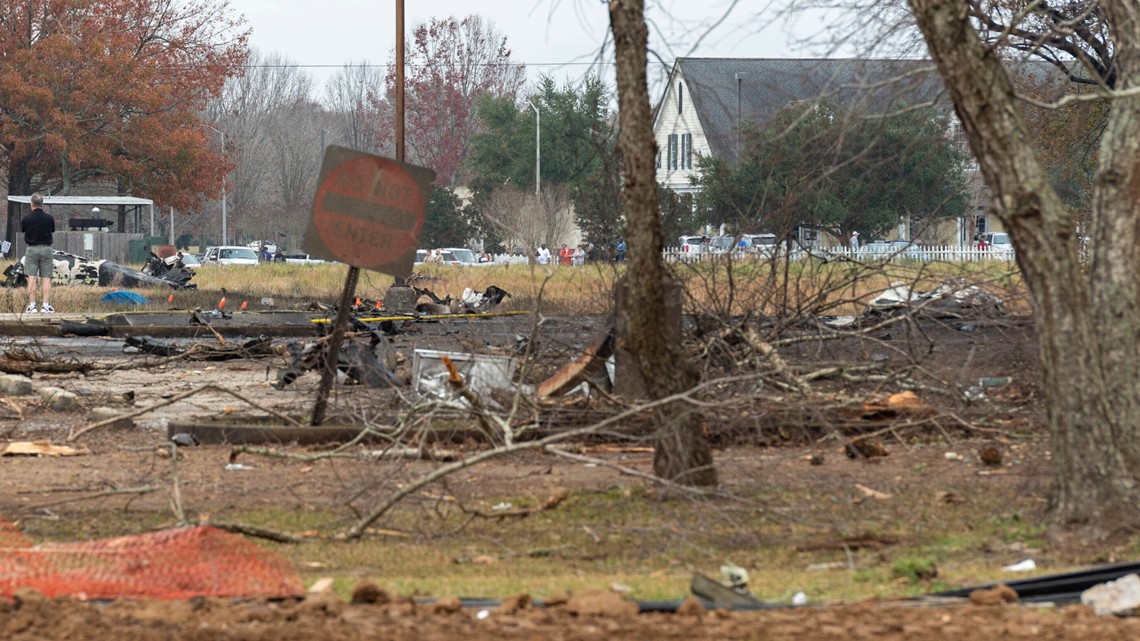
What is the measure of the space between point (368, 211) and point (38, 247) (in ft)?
48.2

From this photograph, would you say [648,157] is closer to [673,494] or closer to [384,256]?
[673,494]

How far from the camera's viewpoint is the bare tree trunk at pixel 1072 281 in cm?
681

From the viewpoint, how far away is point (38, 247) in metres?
22.9

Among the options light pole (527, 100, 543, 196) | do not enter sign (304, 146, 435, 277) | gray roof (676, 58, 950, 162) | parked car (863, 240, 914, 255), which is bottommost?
parked car (863, 240, 914, 255)

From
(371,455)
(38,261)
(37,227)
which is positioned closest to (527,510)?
(371,455)

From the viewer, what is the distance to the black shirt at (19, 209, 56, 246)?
73.4 feet

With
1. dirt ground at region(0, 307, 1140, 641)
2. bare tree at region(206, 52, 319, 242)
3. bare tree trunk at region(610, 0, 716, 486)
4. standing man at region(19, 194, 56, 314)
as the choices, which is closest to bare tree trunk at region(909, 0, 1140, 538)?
dirt ground at region(0, 307, 1140, 641)

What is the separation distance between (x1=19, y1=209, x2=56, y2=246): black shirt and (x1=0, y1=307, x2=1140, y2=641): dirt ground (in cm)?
836

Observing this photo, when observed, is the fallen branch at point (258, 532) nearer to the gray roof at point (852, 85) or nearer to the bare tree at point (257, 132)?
the gray roof at point (852, 85)

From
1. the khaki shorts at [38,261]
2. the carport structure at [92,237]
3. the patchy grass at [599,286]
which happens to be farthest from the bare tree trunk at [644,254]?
the carport structure at [92,237]

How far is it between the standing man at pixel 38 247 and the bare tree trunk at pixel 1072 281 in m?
18.1

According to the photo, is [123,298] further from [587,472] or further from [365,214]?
[587,472]

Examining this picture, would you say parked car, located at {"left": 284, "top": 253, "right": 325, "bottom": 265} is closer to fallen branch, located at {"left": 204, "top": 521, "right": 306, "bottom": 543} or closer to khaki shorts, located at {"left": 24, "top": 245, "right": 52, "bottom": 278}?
khaki shorts, located at {"left": 24, "top": 245, "right": 52, "bottom": 278}

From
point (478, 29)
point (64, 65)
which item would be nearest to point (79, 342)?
point (64, 65)
